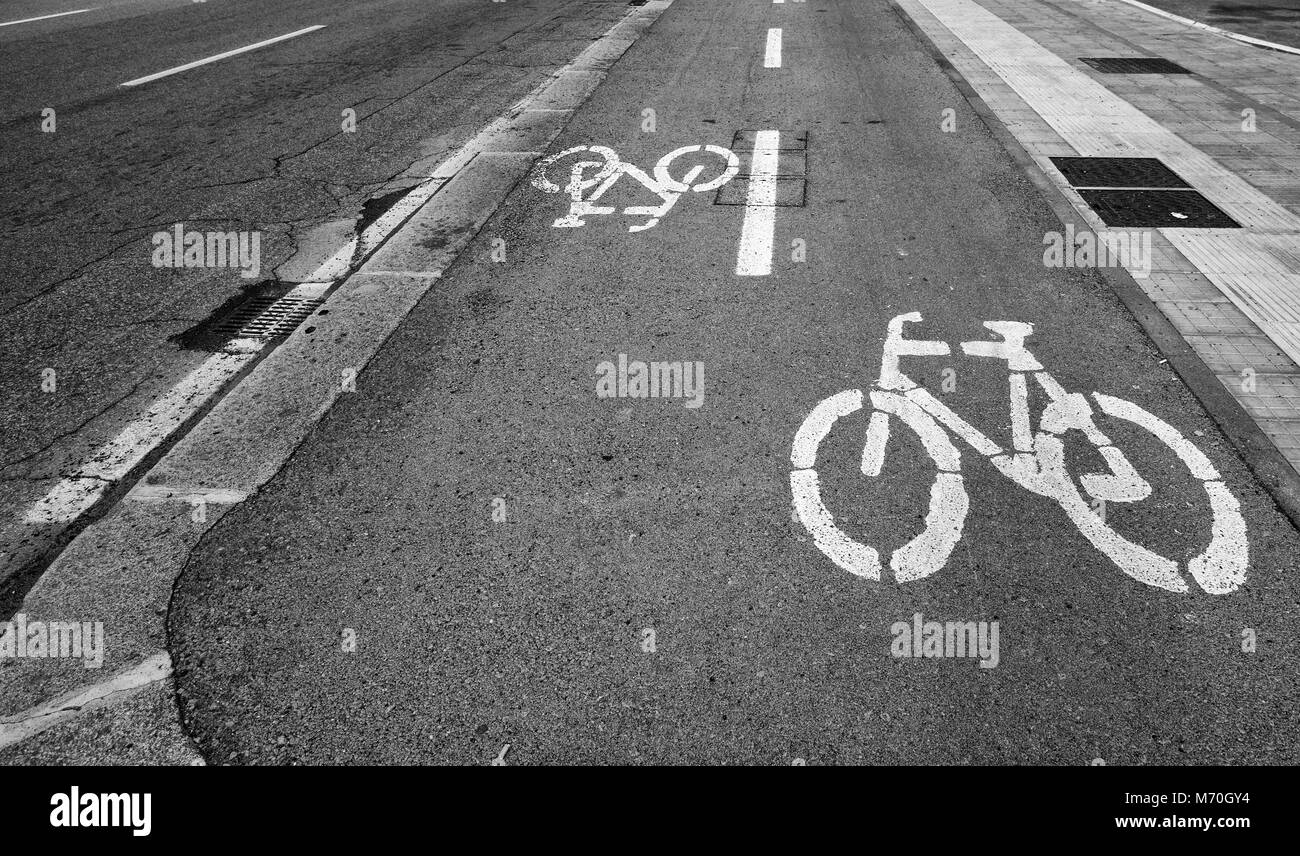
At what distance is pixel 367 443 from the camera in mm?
4605

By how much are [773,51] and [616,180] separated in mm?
6900

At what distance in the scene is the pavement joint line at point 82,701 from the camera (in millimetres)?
3070

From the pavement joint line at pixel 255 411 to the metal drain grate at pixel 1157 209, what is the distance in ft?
17.6

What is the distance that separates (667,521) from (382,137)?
709 cm

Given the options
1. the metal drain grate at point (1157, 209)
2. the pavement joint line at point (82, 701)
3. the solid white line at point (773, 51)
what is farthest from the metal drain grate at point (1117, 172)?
the pavement joint line at point (82, 701)

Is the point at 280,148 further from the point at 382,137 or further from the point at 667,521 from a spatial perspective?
the point at 667,521

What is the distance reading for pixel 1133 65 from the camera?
12258 millimetres

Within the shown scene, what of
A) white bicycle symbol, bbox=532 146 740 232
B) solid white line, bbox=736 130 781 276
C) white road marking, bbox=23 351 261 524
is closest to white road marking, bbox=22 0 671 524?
white road marking, bbox=23 351 261 524

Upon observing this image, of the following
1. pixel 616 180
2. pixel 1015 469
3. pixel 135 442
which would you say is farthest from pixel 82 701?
pixel 616 180

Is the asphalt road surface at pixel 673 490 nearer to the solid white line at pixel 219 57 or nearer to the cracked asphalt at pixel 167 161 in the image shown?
the cracked asphalt at pixel 167 161

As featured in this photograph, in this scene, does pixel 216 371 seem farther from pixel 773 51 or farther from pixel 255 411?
pixel 773 51
